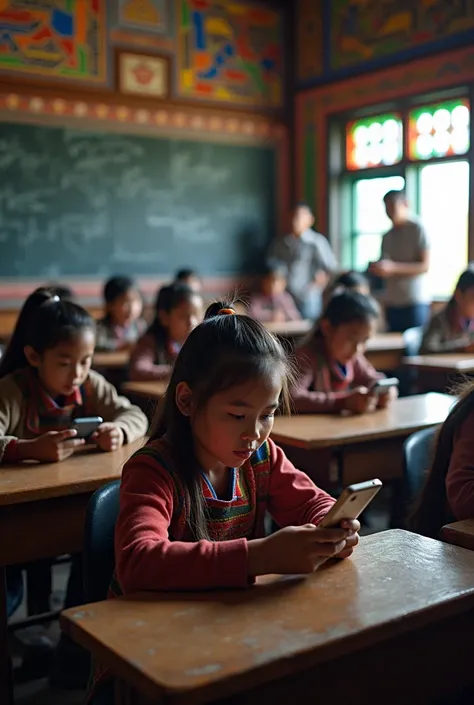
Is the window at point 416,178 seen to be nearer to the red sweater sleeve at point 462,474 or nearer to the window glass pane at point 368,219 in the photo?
the window glass pane at point 368,219

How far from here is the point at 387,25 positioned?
23.6 ft

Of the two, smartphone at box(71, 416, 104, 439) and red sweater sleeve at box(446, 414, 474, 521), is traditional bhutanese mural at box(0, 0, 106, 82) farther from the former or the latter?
red sweater sleeve at box(446, 414, 474, 521)

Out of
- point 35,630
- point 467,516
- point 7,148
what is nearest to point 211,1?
point 7,148

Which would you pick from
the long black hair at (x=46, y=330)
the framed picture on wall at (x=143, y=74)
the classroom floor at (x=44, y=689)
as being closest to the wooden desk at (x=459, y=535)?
the classroom floor at (x=44, y=689)

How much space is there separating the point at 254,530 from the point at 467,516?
0.44 metres

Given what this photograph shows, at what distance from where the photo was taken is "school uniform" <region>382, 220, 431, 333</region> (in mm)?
6348

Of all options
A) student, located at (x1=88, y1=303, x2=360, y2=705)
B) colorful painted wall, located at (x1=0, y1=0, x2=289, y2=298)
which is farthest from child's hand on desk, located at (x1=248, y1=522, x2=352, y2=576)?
colorful painted wall, located at (x1=0, y1=0, x2=289, y2=298)

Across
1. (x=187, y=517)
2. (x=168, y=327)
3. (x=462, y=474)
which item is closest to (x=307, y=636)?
(x=187, y=517)

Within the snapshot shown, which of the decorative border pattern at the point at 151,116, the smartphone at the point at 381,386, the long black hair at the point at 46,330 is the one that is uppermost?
the decorative border pattern at the point at 151,116

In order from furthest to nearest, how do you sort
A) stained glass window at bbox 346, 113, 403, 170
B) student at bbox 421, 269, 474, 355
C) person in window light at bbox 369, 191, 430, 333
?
stained glass window at bbox 346, 113, 403, 170 → person in window light at bbox 369, 191, 430, 333 → student at bbox 421, 269, 474, 355

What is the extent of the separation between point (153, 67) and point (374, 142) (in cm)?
204

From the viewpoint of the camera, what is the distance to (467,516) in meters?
1.70

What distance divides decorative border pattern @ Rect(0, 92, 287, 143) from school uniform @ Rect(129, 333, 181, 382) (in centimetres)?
348

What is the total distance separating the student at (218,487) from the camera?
124 centimetres
